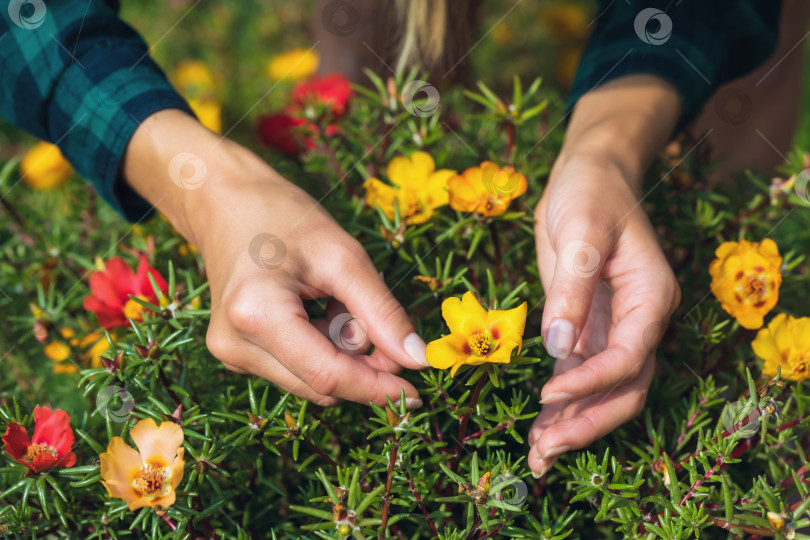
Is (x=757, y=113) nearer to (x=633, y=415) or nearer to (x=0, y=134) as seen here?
(x=633, y=415)

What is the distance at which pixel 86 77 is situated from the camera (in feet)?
5.20

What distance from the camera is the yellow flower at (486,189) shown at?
1.34 m

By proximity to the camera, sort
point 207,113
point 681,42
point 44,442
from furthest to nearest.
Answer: point 207,113, point 681,42, point 44,442

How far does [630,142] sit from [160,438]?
1.26 meters

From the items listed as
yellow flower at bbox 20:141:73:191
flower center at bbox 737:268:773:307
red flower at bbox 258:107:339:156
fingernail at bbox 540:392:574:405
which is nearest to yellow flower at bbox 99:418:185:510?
fingernail at bbox 540:392:574:405

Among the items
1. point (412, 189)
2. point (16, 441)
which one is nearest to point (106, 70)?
point (412, 189)

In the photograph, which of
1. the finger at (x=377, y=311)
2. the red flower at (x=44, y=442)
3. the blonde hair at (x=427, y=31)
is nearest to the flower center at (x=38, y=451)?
the red flower at (x=44, y=442)

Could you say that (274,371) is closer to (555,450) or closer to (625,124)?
(555,450)

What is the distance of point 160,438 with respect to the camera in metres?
1.11

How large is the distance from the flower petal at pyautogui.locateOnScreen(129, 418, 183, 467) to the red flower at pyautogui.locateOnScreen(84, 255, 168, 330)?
15.0 inches

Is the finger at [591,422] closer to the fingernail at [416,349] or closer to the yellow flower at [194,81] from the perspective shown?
the fingernail at [416,349]

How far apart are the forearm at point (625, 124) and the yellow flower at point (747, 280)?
0.86ft

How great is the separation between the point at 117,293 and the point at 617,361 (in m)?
1.09

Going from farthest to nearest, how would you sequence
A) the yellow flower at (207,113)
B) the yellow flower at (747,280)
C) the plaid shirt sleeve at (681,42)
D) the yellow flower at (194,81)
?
the yellow flower at (194,81) → the yellow flower at (207,113) → the plaid shirt sleeve at (681,42) → the yellow flower at (747,280)
